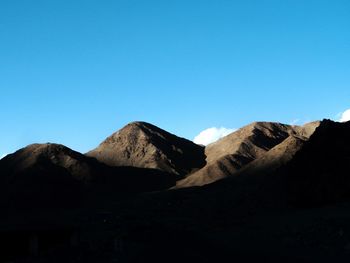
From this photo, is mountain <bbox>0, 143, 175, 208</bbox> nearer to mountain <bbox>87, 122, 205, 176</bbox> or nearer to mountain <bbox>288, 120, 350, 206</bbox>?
mountain <bbox>87, 122, 205, 176</bbox>

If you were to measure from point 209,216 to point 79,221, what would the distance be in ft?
52.5

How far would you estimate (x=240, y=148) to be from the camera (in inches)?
4820

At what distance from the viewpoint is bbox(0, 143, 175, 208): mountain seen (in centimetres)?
9675

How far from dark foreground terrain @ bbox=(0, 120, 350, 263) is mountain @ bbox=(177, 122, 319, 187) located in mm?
371

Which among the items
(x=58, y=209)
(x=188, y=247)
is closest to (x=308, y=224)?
(x=188, y=247)

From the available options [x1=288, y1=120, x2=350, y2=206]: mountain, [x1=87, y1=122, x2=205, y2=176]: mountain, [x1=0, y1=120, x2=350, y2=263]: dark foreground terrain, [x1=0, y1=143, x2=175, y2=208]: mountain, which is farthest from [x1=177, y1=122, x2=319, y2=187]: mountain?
[x1=288, y1=120, x2=350, y2=206]: mountain

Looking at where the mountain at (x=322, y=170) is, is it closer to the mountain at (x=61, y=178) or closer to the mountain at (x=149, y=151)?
the mountain at (x=61, y=178)

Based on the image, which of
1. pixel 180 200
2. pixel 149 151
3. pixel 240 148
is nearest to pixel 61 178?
pixel 149 151

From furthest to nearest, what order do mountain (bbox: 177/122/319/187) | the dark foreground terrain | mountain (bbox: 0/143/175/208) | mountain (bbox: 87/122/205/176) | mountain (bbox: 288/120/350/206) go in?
mountain (bbox: 87/122/205/176)
mountain (bbox: 177/122/319/187)
mountain (bbox: 0/143/175/208)
mountain (bbox: 288/120/350/206)
the dark foreground terrain

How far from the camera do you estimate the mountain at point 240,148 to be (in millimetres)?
107188

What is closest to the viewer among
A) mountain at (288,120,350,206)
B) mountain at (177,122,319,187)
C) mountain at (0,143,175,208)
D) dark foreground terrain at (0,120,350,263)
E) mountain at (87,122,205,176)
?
dark foreground terrain at (0,120,350,263)

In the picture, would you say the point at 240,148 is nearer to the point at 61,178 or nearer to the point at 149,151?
the point at 149,151

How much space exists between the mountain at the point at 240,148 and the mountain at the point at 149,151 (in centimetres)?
432

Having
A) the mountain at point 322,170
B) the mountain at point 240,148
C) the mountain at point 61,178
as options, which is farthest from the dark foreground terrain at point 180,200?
the mountain at point 240,148
